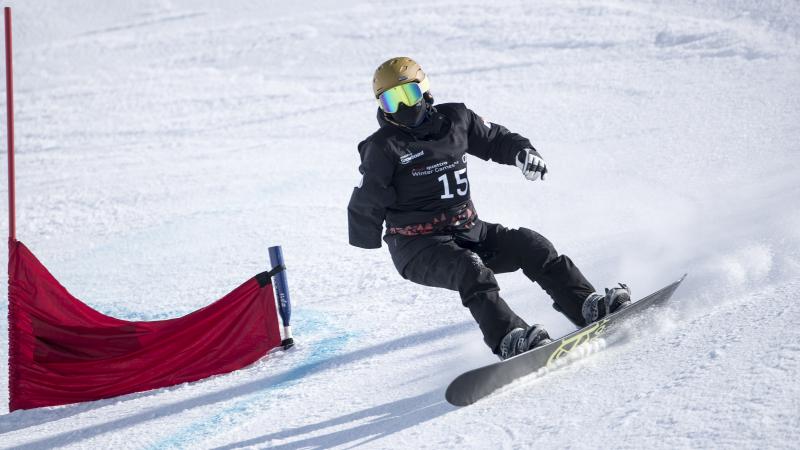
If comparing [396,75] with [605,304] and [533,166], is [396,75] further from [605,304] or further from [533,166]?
[605,304]

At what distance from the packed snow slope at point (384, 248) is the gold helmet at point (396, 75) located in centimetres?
151

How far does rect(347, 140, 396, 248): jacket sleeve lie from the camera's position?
14.8ft

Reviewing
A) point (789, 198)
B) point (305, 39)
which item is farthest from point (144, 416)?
point (305, 39)

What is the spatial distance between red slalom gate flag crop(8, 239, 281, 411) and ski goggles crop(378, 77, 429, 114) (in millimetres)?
1661

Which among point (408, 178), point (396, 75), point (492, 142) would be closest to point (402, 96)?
point (396, 75)

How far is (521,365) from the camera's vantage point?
387 centimetres

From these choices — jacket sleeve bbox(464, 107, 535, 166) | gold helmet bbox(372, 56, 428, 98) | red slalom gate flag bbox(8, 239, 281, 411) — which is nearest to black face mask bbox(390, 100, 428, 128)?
gold helmet bbox(372, 56, 428, 98)

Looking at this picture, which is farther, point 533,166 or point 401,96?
point 533,166

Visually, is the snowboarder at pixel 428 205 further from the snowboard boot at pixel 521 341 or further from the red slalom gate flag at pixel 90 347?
the red slalom gate flag at pixel 90 347

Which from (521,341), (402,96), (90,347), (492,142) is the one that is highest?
(402,96)

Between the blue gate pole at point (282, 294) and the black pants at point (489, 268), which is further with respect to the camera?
the blue gate pole at point (282, 294)

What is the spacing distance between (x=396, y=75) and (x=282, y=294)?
5.79ft

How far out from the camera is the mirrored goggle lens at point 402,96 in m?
4.53

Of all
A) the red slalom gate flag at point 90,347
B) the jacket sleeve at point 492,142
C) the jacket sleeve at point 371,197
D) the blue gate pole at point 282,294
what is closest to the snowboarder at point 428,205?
the jacket sleeve at point 371,197
